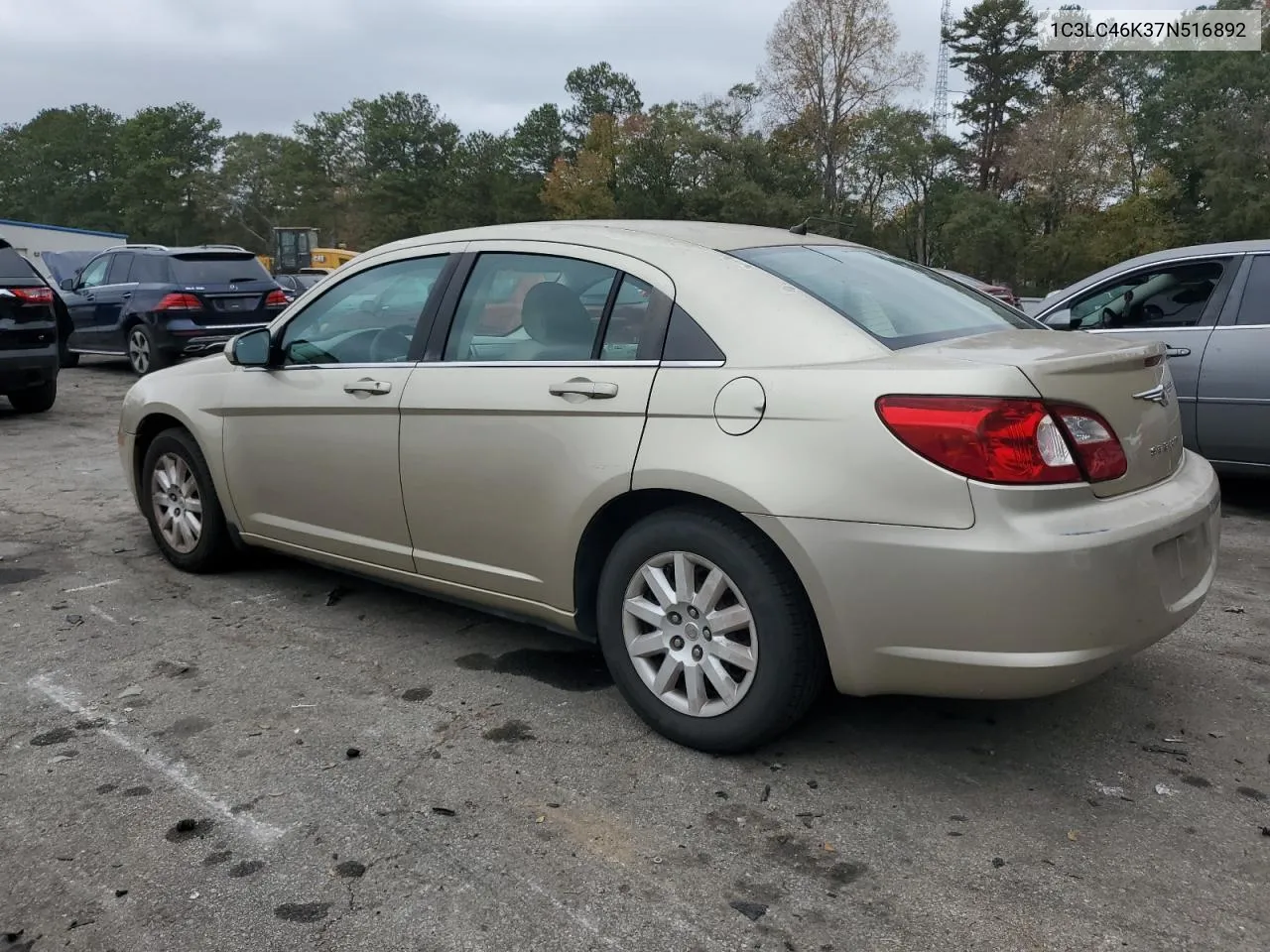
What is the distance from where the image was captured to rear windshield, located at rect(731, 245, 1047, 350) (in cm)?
318

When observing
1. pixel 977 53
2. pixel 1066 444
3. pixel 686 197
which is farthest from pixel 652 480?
pixel 977 53

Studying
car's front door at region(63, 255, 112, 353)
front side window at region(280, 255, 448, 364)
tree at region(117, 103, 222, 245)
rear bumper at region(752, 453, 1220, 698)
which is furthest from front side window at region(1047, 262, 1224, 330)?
tree at region(117, 103, 222, 245)

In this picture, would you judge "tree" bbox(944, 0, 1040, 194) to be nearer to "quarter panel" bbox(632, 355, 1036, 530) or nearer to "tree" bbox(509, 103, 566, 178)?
"tree" bbox(509, 103, 566, 178)

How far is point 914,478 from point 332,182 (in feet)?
283

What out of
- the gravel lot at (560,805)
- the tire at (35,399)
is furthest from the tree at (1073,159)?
the gravel lot at (560,805)

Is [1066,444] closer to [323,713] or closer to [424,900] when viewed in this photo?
[424,900]

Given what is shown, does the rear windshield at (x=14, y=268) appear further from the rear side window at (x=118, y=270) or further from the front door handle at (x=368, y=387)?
the front door handle at (x=368, y=387)

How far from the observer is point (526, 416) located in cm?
341

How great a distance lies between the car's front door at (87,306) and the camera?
14008 millimetres

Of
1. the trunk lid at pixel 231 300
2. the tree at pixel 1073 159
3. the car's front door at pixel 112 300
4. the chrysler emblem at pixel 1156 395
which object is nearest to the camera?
the chrysler emblem at pixel 1156 395

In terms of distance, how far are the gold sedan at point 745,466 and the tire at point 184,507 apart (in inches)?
29.2

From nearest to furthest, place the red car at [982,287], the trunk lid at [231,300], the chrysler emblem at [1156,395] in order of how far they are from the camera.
Answer: 1. the chrysler emblem at [1156,395]
2. the red car at [982,287]
3. the trunk lid at [231,300]

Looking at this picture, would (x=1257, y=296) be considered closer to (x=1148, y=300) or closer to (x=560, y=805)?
(x=1148, y=300)

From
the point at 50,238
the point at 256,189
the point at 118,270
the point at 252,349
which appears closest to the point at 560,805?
the point at 252,349
